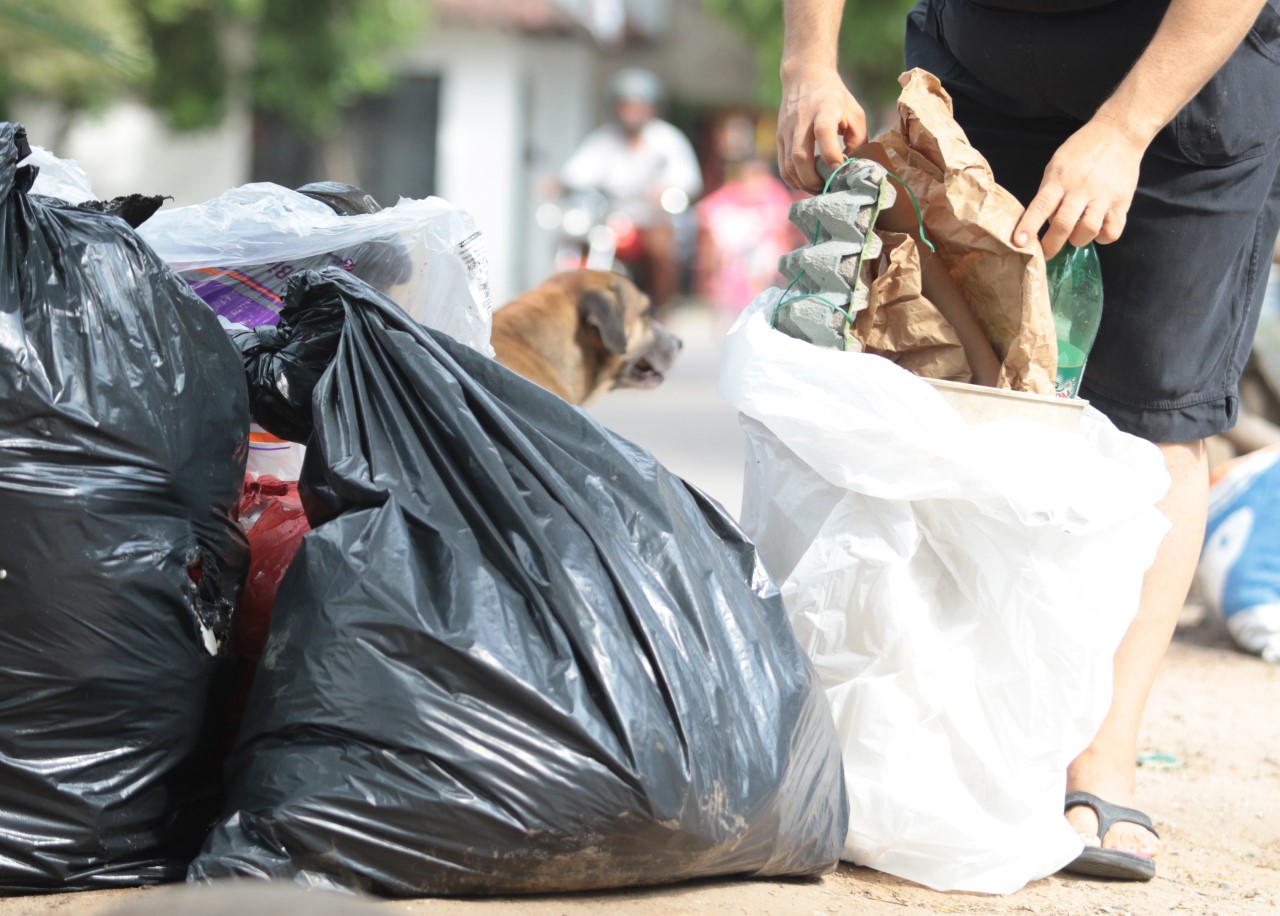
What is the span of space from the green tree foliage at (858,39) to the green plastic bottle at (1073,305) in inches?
427

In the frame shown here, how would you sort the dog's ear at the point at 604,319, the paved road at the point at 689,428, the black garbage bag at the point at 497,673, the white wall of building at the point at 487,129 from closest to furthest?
the black garbage bag at the point at 497,673
the dog's ear at the point at 604,319
the paved road at the point at 689,428
the white wall of building at the point at 487,129

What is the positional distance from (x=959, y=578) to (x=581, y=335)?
243 cm

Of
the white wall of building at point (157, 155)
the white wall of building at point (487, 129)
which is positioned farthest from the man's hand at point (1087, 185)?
the white wall of building at point (157, 155)

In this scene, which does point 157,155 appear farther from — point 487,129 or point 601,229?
point 601,229

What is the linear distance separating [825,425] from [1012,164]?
68 centimetres

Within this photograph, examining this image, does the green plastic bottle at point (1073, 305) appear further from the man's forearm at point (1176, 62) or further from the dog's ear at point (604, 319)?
the dog's ear at point (604, 319)

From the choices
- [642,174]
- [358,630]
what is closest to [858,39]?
[642,174]

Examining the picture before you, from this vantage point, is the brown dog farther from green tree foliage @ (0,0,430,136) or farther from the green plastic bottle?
green tree foliage @ (0,0,430,136)

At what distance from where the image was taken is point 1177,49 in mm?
1997

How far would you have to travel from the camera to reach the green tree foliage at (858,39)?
1436 centimetres

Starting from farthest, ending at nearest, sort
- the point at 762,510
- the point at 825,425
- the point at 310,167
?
the point at 310,167, the point at 762,510, the point at 825,425

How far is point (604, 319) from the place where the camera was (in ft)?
13.9

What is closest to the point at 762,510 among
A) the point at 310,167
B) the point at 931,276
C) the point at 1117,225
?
the point at 931,276

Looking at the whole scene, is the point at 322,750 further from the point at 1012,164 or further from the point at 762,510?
the point at 1012,164
